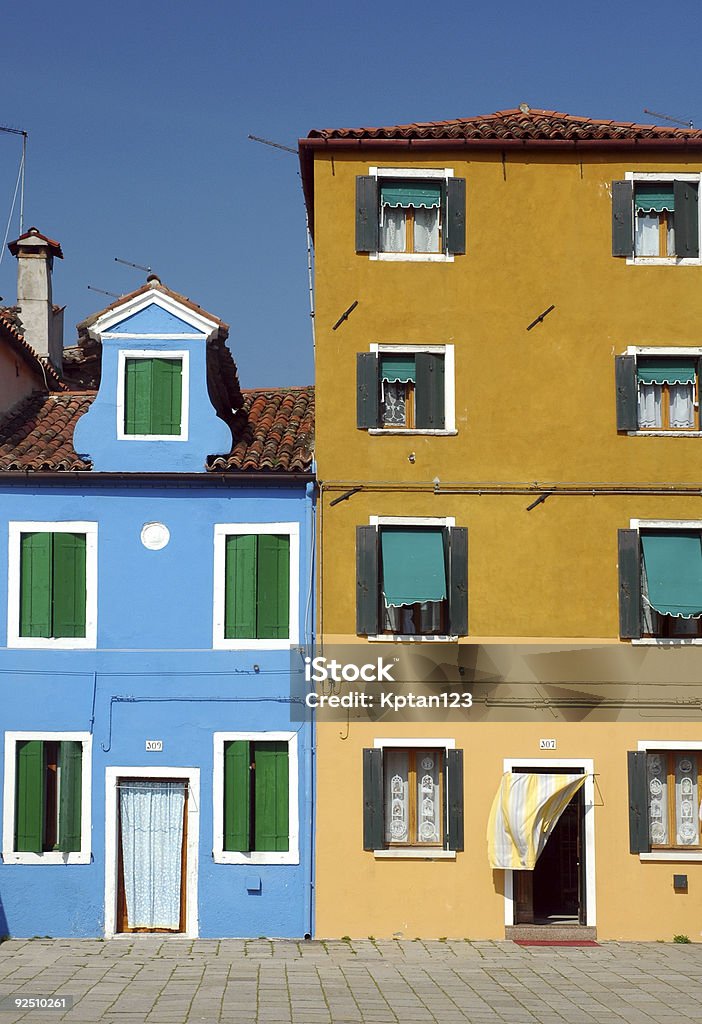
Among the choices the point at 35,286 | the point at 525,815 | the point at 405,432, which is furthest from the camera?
the point at 35,286

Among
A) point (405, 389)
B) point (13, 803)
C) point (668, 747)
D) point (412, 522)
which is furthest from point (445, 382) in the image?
point (13, 803)

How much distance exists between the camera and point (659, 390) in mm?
21359

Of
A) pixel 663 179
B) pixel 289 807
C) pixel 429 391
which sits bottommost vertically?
pixel 289 807

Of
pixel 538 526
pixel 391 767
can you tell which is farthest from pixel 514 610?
pixel 391 767

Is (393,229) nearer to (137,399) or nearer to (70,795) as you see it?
(137,399)

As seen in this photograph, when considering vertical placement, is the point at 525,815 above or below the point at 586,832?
above

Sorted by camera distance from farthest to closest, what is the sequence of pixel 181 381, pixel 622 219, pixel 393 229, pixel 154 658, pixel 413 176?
pixel 393 229 → pixel 413 176 → pixel 622 219 → pixel 181 381 → pixel 154 658

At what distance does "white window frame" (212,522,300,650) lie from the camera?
20562 mm

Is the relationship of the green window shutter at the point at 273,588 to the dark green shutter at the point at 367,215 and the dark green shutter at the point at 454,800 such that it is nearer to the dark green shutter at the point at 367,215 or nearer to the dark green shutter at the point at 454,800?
the dark green shutter at the point at 454,800

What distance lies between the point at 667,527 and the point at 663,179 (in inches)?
223

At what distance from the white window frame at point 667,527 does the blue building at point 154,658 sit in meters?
5.11

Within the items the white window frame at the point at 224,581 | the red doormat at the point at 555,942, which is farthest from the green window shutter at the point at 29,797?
the red doormat at the point at 555,942

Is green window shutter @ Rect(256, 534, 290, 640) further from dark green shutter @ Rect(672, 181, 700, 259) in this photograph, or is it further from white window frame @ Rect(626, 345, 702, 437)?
dark green shutter @ Rect(672, 181, 700, 259)

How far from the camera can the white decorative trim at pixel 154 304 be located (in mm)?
21250
